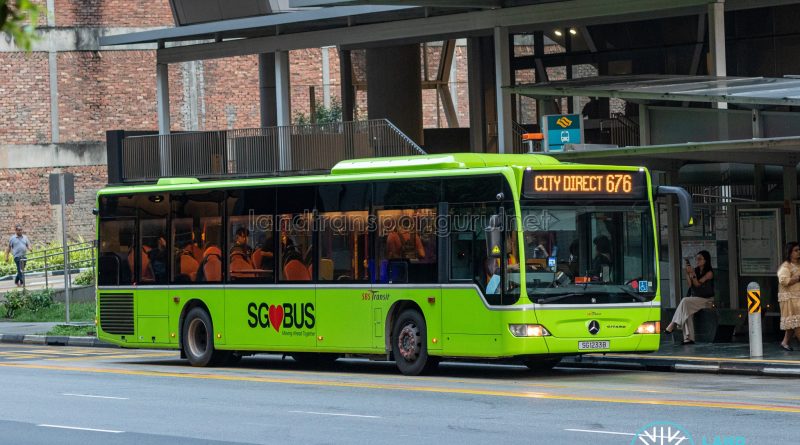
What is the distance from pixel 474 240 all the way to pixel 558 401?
11.7ft

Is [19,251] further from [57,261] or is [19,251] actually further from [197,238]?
[197,238]

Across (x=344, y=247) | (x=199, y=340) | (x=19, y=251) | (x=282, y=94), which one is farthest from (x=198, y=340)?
(x=19, y=251)

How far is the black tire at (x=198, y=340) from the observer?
71.2ft

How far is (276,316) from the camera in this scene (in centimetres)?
2048

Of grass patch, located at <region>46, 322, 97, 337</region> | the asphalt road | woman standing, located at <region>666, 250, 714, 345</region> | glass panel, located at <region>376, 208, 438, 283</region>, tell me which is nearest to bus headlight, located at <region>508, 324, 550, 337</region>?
the asphalt road

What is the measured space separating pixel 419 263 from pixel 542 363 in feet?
10.1

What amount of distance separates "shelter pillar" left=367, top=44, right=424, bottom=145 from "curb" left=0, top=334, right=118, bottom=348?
9.87 metres

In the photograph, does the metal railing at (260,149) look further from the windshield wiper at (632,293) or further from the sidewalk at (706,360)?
the windshield wiper at (632,293)

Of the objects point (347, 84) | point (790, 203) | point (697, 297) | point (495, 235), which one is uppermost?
point (347, 84)

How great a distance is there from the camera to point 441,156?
1875 centimetres

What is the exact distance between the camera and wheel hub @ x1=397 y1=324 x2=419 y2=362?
18673 millimetres

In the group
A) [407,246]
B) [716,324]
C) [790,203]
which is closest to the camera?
[407,246]

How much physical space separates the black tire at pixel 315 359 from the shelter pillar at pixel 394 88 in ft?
45.3

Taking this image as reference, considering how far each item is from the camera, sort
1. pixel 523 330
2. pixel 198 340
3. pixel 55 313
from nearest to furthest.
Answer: pixel 523 330, pixel 198 340, pixel 55 313
